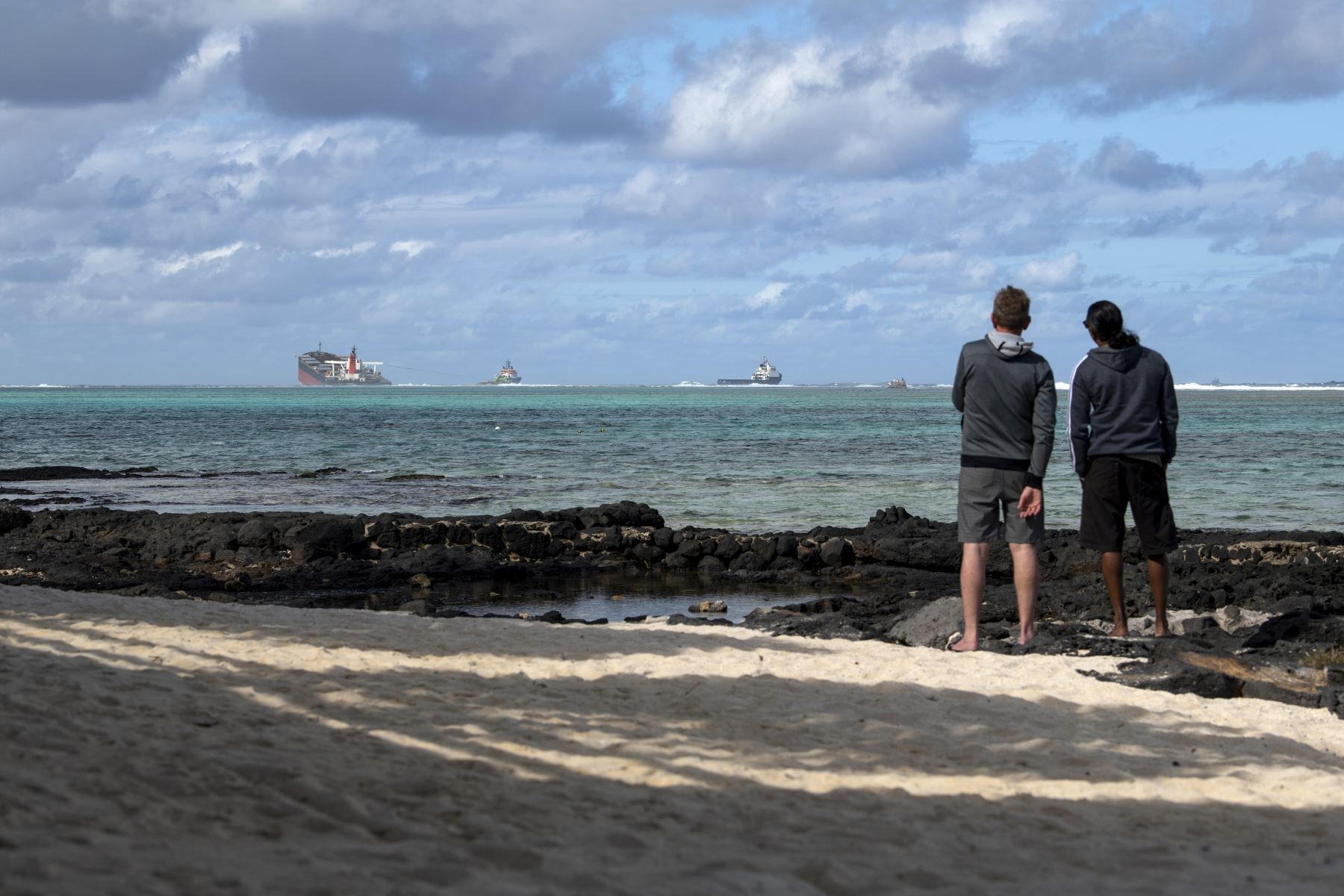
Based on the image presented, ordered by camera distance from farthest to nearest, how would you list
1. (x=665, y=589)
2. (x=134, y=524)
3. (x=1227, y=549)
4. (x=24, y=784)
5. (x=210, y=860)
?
(x=134, y=524), (x=1227, y=549), (x=665, y=589), (x=24, y=784), (x=210, y=860)

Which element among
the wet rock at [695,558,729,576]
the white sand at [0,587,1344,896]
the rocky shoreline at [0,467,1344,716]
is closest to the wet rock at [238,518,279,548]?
the rocky shoreline at [0,467,1344,716]

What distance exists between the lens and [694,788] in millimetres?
5129

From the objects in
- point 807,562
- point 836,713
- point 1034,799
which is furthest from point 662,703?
point 807,562

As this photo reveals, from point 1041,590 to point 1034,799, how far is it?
7.60 metres

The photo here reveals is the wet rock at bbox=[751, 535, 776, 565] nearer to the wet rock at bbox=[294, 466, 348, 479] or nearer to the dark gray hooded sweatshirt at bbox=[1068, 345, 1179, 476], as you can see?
the dark gray hooded sweatshirt at bbox=[1068, 345, 1179, 476]

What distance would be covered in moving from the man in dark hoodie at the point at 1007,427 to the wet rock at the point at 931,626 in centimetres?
184

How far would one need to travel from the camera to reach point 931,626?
387 inches

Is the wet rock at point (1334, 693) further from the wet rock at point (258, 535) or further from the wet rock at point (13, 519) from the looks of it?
the wet rock at point (13, 519)

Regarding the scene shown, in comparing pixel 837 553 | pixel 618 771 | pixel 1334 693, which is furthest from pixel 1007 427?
pixel 837 553

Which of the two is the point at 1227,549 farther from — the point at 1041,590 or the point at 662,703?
the point at 662,703

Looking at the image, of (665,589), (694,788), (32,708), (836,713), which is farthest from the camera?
(665,589)

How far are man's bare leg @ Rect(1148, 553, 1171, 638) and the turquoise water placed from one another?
13.0 metres

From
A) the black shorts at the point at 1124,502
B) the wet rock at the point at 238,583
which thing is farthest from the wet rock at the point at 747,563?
the black shorts at the point at 1124,502

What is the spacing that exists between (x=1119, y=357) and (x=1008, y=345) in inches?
29.5
